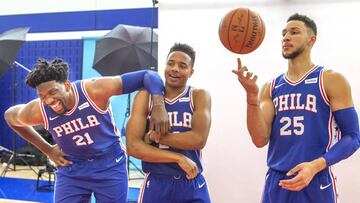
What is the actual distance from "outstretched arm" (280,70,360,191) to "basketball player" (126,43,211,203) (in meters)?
0.53

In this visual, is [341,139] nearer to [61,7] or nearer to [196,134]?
[196,134]

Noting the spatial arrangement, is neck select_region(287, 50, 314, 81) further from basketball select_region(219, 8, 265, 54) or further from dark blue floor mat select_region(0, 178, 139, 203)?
dark blue floor mat select_region(0, 178, 139, 203)

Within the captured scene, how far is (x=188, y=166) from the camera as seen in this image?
224 cm

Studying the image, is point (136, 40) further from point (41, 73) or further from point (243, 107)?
point (41, 73)

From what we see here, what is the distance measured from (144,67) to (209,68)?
5.11 ft

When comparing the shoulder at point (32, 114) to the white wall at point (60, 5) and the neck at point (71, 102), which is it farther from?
the white wall at point (60, 5)

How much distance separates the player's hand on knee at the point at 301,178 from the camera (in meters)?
2.05

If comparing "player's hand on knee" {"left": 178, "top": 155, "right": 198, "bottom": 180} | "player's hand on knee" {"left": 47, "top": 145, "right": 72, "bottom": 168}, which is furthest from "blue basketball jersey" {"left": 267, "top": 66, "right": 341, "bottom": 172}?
"player's hand on knee" {"left": 47, "top": 145, "right": 72, "bottom": 168}

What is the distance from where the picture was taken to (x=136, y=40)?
17.2 ft

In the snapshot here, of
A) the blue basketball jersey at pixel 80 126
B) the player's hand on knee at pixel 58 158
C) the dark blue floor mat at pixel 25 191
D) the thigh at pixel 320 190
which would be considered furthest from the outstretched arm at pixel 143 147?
the dark blue floor mat at pixel 25 191

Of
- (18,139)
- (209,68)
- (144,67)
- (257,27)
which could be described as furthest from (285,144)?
(18,139)

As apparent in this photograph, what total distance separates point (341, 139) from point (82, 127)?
171 centimetres

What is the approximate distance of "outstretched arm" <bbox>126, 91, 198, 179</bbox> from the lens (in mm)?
2258

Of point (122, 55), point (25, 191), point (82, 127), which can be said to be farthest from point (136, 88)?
point (25, 191)
